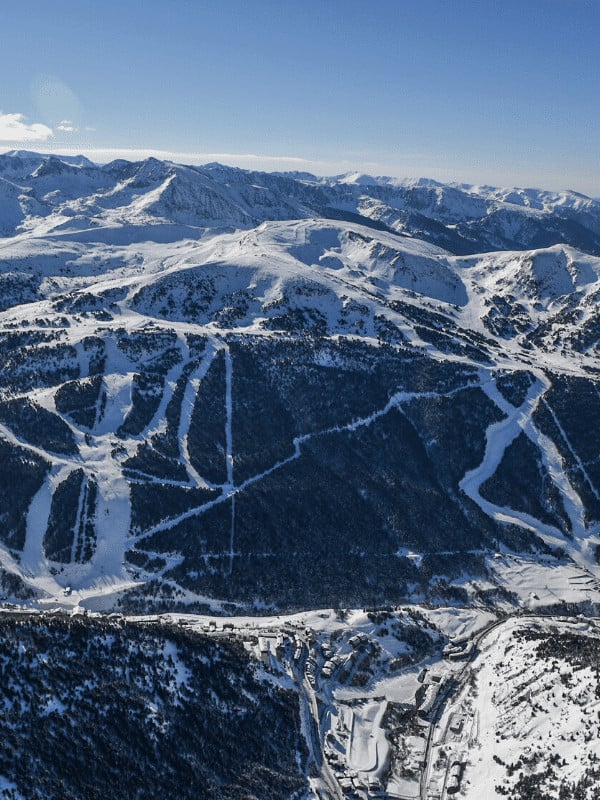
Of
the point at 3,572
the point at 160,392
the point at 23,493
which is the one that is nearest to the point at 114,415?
the point at 160,392

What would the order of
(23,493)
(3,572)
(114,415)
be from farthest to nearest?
(114,415) → (23,493) → (3,572)

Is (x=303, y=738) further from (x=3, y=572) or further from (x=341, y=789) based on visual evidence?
(x=3, y=572)

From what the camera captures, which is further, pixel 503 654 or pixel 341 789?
pixel 503 654

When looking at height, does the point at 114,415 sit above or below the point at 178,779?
above

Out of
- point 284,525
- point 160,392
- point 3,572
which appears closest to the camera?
point 3,572

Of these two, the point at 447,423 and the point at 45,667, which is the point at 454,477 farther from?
the point at 45,667

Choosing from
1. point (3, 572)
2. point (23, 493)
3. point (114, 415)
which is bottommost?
point (3, 572)

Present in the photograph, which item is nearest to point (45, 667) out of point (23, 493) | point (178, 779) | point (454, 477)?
point (178, 779)

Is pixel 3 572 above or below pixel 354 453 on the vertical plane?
below

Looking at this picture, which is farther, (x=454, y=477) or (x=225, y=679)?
(x=454, y=477)
